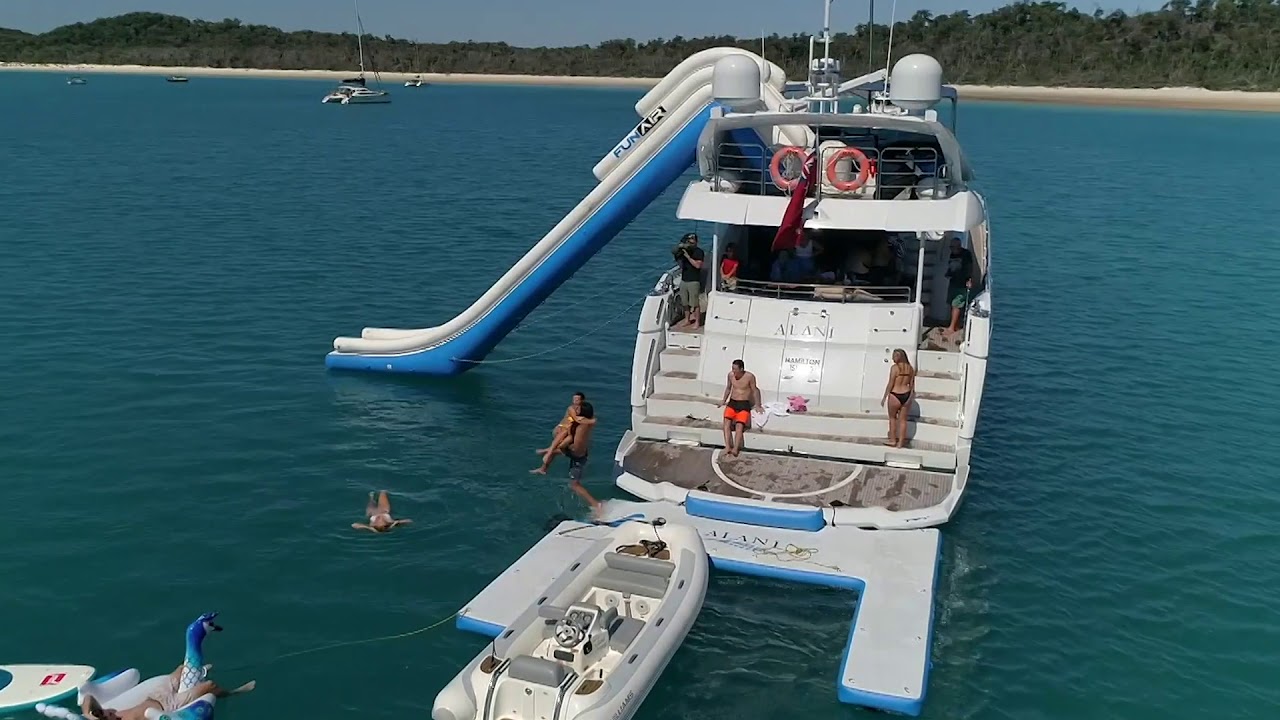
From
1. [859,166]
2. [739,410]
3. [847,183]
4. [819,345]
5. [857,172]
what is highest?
[859,166]

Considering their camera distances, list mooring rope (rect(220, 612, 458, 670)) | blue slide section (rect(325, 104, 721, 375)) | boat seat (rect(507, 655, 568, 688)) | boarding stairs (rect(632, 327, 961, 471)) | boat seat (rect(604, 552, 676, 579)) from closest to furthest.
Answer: boat seat (rect(507, 655, 568, 688))
mooring rope (rect(220, 612, 458, 670))
boat seat (rect(604, 552, 676, 579))
boarding stairs (rect(632, 327, 961, 471))
blue slide section (rect(325, 104, 721, 375))

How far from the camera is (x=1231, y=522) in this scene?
563 inches

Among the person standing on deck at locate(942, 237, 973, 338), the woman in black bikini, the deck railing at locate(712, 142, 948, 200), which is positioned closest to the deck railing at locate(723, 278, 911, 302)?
the person standing on deck at locate(942, 237, 973, 338)

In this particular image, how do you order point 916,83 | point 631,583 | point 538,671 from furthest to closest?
point 916,83 < point 631,583 < point 538,671

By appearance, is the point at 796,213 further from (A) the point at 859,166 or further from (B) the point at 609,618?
(B) the point at 609,618

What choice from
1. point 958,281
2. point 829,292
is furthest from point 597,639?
point 958,281

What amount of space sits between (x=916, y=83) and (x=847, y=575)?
7.50 metres

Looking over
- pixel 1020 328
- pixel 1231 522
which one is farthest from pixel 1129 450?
pixel 1020 328

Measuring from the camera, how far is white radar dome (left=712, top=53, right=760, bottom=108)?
15.5m

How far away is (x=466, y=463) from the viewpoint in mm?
16000

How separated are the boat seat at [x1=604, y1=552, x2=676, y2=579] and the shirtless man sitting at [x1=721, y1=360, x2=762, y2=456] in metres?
3.27

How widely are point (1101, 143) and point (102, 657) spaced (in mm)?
67270

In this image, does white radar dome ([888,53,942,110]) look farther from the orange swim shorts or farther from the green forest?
the green forest

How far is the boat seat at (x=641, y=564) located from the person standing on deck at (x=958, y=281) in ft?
23.0
